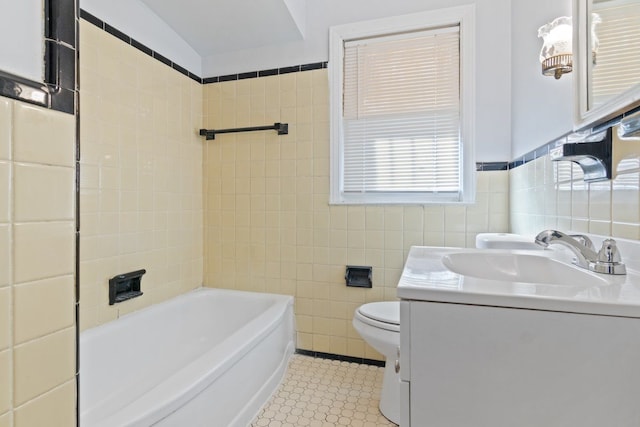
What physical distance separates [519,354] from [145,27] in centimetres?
230

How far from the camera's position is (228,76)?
2.30 m

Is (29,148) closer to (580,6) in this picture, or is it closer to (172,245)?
(580,6)

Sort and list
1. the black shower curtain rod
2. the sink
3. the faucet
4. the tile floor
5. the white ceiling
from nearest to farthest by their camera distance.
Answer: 1. the faucet
2. the sink
3. the tile floor
4. the white ceiling
5. the black shower curtain rod

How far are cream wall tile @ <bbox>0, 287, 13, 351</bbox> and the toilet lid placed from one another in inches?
52.1

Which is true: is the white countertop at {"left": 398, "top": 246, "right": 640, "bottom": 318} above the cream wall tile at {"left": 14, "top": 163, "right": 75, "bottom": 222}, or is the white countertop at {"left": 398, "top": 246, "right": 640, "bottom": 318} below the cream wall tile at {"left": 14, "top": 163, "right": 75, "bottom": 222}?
below

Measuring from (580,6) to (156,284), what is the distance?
2330mm

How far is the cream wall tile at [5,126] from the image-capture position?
0.48 metres

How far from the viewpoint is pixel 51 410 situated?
560mm

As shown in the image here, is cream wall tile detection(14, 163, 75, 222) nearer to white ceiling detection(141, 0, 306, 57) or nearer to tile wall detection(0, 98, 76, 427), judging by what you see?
tile wall detection(0, 98, 76, 427)

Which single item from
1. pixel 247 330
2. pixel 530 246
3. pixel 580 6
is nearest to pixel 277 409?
pixel 247 330

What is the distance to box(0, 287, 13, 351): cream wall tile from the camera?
0.49 m

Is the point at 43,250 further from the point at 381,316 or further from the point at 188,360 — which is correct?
the point at 188,360

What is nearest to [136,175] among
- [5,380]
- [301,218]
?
[301,218]

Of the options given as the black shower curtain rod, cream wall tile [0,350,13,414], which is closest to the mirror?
cream wall tile [0,350,13,414]
